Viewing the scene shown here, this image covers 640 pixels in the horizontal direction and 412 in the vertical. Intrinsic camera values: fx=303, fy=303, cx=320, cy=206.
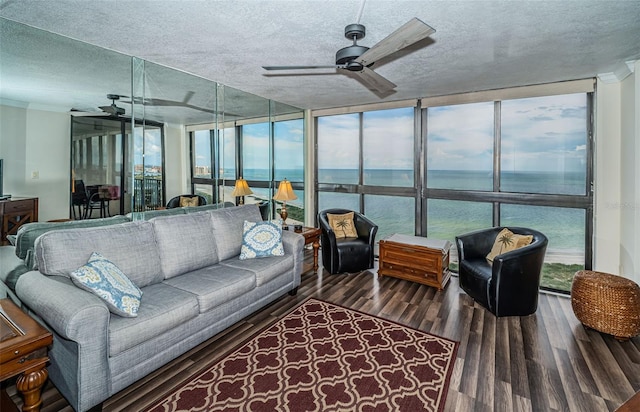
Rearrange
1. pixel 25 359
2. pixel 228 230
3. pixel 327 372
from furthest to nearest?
1. pixel 228 230
2. pixel 327 372
3. pixel 25 359

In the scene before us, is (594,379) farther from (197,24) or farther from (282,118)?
(282,118)

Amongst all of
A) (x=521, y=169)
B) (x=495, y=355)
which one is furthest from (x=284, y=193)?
(x=521, y=169)

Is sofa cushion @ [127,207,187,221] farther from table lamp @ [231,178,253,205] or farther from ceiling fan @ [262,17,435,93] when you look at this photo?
ceiling fan @ [262,17,435,93]

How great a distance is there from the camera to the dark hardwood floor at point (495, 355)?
201 cm

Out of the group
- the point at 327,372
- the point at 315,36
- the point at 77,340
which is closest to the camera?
the point at 77,340

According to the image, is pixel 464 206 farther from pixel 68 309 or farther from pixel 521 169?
pixel 68 309

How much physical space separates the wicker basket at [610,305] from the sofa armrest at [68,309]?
395cm

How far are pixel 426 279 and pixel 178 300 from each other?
298cm

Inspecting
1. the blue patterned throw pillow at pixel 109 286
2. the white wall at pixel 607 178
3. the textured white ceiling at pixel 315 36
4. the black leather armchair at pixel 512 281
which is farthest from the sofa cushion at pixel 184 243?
the white wall at pixel 607 178

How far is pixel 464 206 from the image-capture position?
4.65 metres

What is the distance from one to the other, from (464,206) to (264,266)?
10.6 ft

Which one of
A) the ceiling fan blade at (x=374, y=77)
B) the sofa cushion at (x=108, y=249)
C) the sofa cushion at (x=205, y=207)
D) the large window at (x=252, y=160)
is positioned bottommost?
the sofa cushion at (x=108, y=249)

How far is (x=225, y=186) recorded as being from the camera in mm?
4230

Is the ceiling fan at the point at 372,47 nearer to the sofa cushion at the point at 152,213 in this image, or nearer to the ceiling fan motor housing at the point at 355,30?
the ceiling fan motor housing at the point at 355,30
